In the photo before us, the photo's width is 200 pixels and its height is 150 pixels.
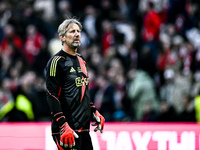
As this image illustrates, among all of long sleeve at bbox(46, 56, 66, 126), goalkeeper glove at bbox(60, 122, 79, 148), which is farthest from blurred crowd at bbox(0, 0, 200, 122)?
goalkeeper glove at bbox(60, 122, 79, 148)

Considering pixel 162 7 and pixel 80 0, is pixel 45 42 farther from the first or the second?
pixel 162 7

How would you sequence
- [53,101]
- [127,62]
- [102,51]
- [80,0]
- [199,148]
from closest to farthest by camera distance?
[53,101] < [199,148] < [127,62] < [102,51] < [80,0]

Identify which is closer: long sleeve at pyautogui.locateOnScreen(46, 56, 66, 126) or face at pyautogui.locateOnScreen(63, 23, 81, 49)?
long sleeve at pyautogui.locateOnScreen(46, 56, 66, 126)

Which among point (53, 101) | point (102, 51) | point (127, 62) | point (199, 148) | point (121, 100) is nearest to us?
point (53, 101)

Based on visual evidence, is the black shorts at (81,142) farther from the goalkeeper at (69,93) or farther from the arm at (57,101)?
the arm at (57,101)

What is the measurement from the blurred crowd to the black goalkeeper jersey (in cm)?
476

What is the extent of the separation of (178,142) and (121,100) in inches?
155

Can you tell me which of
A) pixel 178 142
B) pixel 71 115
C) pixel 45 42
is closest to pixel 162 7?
pixel 45 42

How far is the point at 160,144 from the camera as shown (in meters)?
7.72

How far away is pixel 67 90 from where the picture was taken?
5.43m

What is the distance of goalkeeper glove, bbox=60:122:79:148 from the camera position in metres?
5.14

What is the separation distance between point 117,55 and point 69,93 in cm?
747

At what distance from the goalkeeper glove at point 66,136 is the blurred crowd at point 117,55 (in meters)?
4.99

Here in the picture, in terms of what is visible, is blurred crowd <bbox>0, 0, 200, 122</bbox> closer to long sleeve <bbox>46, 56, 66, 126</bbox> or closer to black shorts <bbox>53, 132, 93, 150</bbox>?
black shorts <bbox>53, 132, 93, 150</bbox>
